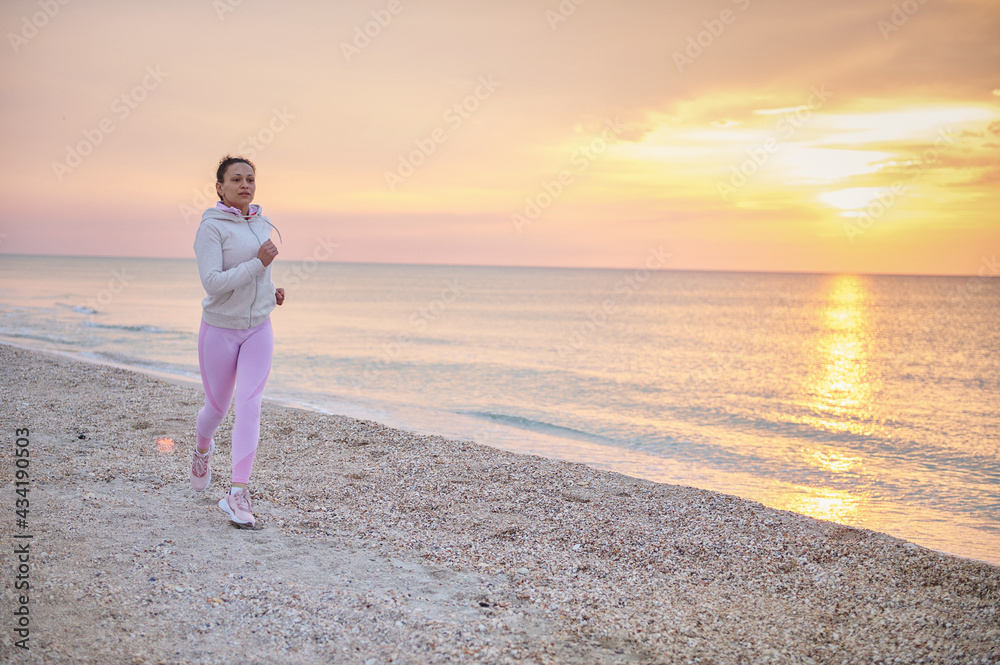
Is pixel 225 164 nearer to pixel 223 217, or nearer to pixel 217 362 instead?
pixel 223 217

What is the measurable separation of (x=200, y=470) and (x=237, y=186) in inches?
93.5

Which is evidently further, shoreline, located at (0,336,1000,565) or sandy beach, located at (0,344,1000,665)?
shoreline, located at (0,336,1000,565)

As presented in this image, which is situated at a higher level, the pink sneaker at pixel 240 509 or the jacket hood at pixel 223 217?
the jacket hood at pixel 223 217

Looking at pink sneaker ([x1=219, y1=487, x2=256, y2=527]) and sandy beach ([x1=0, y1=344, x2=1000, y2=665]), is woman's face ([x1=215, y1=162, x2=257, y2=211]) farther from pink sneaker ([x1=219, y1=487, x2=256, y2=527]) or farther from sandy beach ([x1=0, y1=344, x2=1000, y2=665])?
sandy beach ([x1=0, y1=344, x2=1000, y2=665])

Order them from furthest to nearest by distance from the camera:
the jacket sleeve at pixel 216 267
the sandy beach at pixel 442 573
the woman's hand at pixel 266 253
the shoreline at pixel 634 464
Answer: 1. the shoreline at pixel 634 464
2. the woman's hand at pixel 266 253
3. the jacket sleeve at pixel 216 267
4. the sandy beach at pixel 442 573

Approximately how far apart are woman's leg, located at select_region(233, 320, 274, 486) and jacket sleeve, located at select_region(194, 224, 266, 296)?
41 cm

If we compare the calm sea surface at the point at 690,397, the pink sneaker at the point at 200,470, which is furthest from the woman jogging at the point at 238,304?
the calm sea surface at the point at 690,397

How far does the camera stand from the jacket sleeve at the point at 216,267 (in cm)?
412

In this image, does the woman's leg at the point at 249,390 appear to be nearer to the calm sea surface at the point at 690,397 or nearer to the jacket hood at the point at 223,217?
the jacket hood at the point at 223,217

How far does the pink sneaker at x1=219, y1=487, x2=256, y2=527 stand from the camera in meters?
4.57

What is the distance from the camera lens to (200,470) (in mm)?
5145

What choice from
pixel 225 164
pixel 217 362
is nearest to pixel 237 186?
pixel 225 164

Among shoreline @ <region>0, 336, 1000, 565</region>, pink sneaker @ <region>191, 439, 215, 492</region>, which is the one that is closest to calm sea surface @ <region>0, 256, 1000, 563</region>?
shoreline @ <region>0, 336, 1000, 565</region>

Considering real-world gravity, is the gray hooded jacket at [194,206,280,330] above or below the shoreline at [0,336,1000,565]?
above
